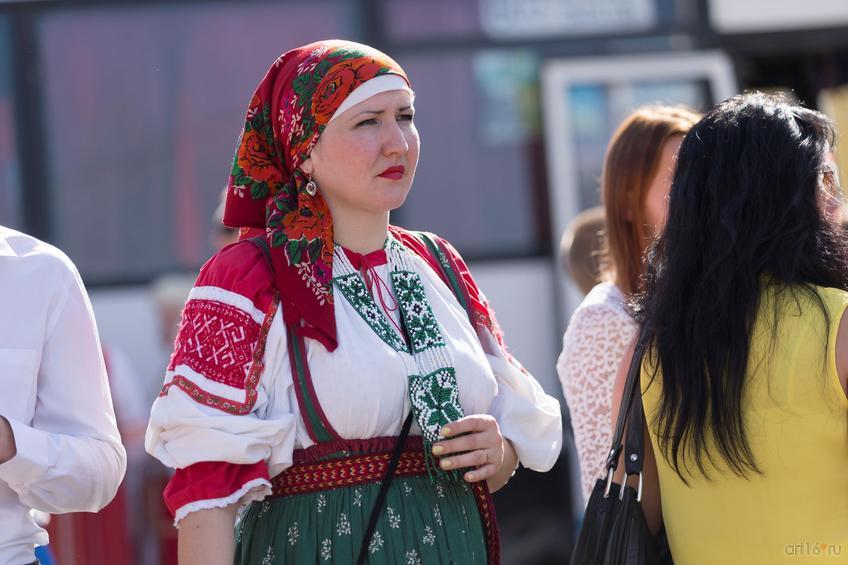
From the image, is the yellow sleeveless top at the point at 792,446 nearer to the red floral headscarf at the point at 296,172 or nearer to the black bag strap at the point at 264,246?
the red floral headscarf at the point at 296,172

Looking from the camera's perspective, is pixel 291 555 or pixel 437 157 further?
pixel 437 157

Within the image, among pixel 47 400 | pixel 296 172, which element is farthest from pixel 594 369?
pixel 47 400

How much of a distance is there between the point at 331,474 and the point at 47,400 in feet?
1.95

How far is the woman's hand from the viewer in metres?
2.52

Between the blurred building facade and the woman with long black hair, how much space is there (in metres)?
3.98

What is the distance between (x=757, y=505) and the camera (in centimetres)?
236

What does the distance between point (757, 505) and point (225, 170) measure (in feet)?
15.1

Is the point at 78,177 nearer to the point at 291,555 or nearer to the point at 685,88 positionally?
the point at 685,88

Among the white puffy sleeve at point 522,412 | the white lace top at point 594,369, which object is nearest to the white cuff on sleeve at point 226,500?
the white puffy sleeve at point 522,412

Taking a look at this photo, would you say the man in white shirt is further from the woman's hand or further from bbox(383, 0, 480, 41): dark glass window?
bbox(383, 0, 480, 41): dark glass window

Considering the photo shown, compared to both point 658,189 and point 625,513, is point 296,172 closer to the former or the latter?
point 625,513

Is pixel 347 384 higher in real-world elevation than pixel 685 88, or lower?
lower

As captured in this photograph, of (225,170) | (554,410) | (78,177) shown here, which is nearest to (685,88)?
(225,170)

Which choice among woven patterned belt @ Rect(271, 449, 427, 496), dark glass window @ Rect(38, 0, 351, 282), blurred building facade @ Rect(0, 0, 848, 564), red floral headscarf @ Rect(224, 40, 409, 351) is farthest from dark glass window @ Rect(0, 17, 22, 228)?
woven patterned belt @ Rect(271, 449, 427, 496)
